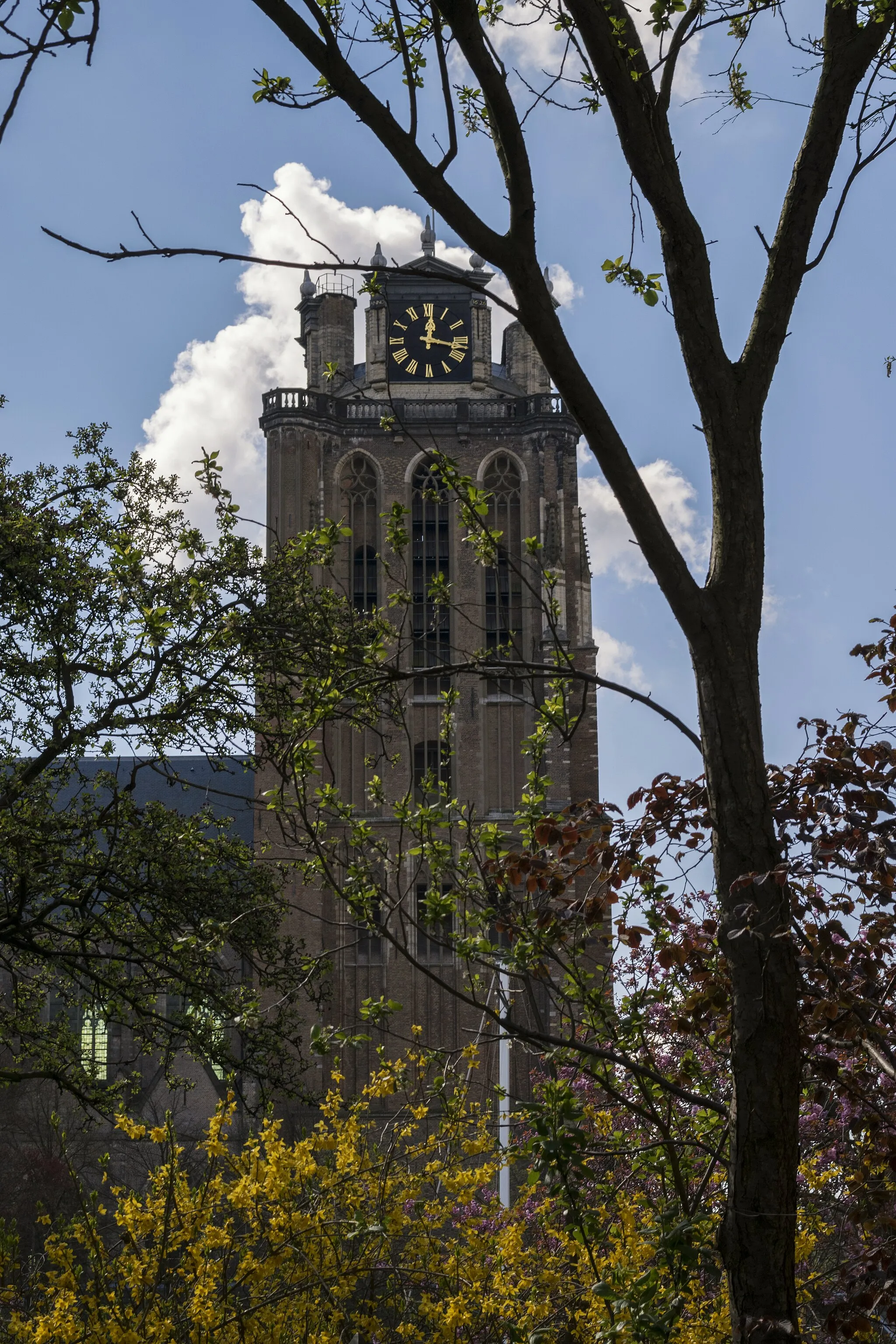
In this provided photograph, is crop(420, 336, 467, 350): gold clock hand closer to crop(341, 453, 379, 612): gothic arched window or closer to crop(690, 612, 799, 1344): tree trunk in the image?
crop(341, 453, 379, 612): gothic arched window

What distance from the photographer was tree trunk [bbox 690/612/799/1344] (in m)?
3.79

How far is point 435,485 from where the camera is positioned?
45.4m

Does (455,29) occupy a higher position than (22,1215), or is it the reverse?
(455,29)

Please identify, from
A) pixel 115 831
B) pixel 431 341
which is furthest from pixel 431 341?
pixel 115 831

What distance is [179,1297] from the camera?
25.1 feet

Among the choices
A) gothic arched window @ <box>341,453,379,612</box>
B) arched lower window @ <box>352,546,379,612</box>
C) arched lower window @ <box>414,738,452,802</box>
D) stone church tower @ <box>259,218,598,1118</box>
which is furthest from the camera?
gothic arched window @ <box>341,453,379,612</box>

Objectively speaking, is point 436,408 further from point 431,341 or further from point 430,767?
point 430,767

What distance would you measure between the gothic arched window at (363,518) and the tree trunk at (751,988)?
1627 inches

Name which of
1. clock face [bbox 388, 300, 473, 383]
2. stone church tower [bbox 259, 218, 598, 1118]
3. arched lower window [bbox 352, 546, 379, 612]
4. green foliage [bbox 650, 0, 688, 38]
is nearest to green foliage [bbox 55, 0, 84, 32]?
green foliage [bbox 650, 0, 688, 38]

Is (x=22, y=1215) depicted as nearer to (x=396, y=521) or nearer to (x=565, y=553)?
(x=565, y=553)

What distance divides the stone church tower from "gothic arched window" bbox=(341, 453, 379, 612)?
0.19ft

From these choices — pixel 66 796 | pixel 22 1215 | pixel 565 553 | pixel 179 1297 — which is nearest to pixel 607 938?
pixel 179 1297

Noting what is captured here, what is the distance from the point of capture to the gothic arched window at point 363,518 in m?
45.6

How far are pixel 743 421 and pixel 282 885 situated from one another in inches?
323
